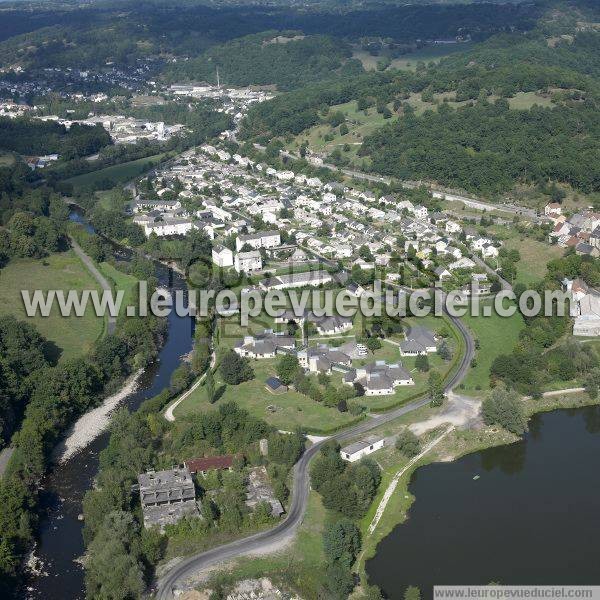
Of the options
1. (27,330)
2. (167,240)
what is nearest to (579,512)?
(27,330)

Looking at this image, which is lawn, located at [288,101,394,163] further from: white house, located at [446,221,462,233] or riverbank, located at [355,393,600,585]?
riverbank, located at [355,393,600,585]

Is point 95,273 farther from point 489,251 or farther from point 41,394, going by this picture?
point 489,251

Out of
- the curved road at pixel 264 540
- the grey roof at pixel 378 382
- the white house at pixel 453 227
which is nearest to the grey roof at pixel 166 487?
the curved road at pixel 264 540

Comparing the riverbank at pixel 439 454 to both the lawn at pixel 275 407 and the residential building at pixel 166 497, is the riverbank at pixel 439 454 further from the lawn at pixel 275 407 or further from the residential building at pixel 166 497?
the residential building at pixel 166 497

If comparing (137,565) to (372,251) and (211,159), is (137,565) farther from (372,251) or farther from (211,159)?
(211,159)

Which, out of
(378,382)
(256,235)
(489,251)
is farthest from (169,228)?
(378,382)

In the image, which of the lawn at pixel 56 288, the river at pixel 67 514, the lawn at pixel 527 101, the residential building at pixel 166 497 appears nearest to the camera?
the river at pixel 67 514

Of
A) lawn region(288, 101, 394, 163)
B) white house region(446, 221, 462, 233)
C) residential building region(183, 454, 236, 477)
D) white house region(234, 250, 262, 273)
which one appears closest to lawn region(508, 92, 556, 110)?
lawn region(288, 101, 394, 163)
